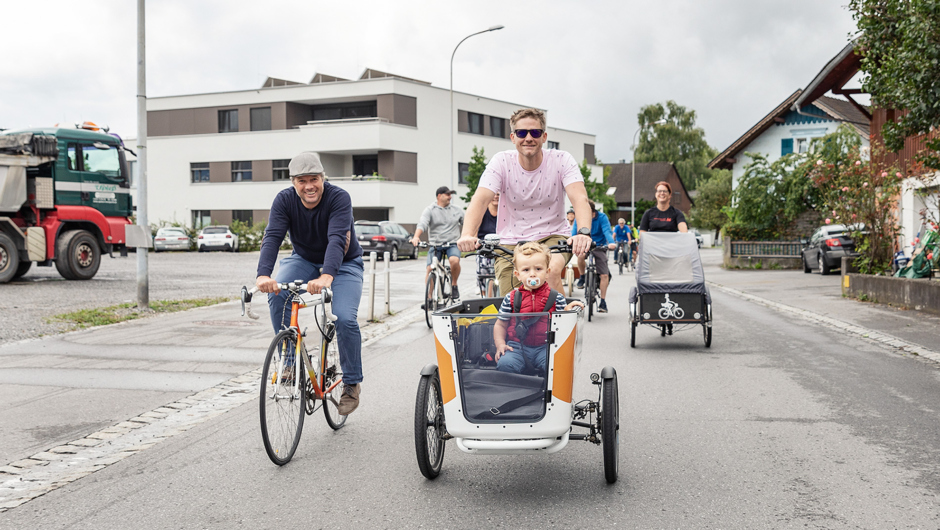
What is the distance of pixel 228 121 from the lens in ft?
177

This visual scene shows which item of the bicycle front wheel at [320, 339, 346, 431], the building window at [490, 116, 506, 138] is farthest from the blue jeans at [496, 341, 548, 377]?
the building window at [490, 116, 506, 138]

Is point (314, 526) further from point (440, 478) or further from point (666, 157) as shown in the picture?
point (666, 157)

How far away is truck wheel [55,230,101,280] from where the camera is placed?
18.7m

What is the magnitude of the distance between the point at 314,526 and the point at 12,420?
132 inches

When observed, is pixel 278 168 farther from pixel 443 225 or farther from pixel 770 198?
pixel 443 225

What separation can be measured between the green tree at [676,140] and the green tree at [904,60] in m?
75.4

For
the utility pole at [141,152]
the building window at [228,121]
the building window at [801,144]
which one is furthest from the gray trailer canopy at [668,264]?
the building window at [228,121]

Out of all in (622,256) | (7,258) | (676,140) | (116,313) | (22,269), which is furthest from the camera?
(676,140)

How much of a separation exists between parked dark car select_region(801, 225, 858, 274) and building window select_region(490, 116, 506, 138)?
106ft

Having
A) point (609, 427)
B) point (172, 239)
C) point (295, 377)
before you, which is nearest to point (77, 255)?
point (295, 377)

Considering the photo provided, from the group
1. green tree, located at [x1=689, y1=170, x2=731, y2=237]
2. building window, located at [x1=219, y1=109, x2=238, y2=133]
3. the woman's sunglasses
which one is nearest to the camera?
the woman's sunglasses

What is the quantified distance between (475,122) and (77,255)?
128 feet

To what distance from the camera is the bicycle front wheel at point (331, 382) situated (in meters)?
5.54

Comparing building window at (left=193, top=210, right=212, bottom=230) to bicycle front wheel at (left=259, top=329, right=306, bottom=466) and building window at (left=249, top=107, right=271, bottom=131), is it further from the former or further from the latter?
bicycle front wheel at (left=259, top=329, right=306, bottom=466)
